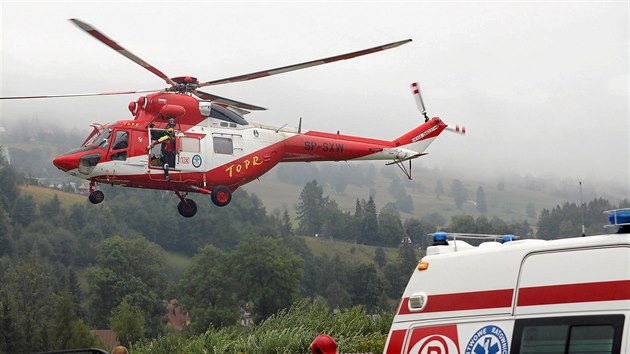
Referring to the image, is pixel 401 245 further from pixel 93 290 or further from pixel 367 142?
pixel 367 142

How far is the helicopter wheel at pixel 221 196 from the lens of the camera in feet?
97.1

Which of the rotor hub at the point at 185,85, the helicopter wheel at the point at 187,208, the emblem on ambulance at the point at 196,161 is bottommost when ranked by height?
the helicopter wheel at the point at 187,208

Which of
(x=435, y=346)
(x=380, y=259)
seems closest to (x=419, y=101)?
(x=435, y=346)

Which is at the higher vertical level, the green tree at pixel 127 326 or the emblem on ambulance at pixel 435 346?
the emblem on ambulance at pixel 435 346

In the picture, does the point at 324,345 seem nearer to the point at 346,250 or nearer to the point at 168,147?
the point at 168,147

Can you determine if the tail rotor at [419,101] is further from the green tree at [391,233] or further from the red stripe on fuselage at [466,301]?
the green tree at [391,233]

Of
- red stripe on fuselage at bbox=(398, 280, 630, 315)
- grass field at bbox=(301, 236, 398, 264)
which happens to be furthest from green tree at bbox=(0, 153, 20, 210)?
red stripe on fuselage at bbox=(398, 280, 630, 315)

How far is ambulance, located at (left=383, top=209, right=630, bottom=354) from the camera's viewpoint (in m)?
7.14

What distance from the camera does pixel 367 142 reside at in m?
32.8

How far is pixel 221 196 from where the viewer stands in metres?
29.8

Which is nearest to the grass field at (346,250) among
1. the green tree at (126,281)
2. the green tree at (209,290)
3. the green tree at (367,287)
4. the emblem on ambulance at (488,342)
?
the green tree at (367,287)

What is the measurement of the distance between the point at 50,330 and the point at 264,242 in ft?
96.6

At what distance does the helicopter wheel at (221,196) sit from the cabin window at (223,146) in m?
0.97

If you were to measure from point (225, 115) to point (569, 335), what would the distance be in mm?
23734
